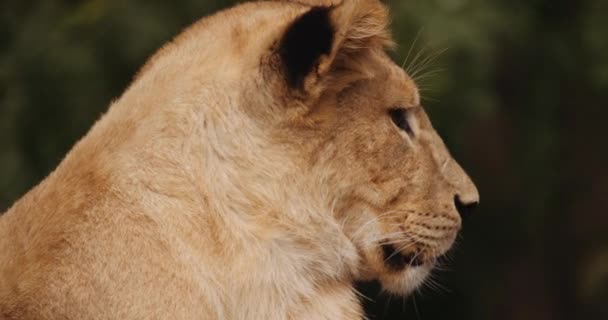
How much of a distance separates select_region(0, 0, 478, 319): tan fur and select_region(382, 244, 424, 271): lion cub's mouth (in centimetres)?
3

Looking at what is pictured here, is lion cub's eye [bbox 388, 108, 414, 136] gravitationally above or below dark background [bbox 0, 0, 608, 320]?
above

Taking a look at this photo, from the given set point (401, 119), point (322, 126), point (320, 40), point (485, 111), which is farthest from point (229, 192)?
point (485, 111)

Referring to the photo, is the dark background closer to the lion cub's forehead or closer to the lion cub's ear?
the lion cub's forehead

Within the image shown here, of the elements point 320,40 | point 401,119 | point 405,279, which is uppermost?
point 320,40

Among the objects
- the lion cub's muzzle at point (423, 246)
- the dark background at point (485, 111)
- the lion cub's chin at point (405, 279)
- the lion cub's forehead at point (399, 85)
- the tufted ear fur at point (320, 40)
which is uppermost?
the tufted ear fur at point (320, 40)

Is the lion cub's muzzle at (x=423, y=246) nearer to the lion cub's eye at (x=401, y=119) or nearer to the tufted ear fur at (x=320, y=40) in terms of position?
the lion cub's eye at (x=401, y=119)

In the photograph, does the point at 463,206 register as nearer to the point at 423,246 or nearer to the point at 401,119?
the point at 423,246

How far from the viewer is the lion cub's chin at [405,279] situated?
3.25 m

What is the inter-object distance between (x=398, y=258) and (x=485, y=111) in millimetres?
3095

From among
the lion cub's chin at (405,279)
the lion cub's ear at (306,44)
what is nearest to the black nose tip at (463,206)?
the lion cub's chin at (405,279)

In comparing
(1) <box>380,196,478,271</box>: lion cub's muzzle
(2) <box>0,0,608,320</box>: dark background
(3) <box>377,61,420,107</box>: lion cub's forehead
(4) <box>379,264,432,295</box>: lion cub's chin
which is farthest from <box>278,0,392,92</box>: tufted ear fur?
(2) <box>0,0,608,320</box>: dark background

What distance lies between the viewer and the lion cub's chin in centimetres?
325

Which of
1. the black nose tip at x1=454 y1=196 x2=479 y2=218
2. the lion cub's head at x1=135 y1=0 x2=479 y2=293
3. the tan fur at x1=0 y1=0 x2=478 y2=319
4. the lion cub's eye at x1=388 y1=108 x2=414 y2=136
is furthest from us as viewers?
the black nose tip at x1=454 y1=196 x2=479 y2=218

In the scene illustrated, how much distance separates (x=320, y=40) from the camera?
2.82 meters
